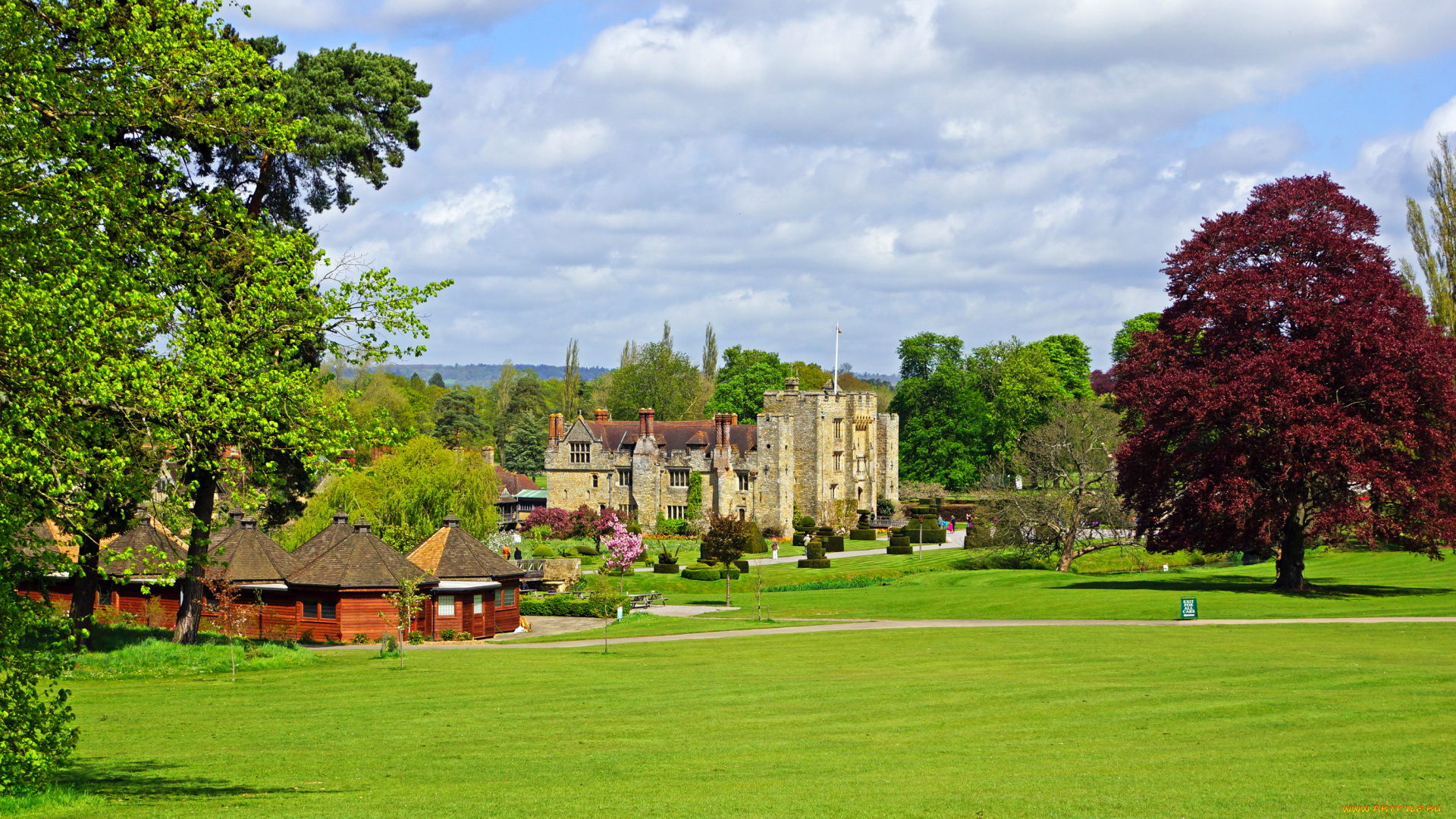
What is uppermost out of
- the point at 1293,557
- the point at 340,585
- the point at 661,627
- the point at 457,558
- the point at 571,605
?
the point at 1293,557

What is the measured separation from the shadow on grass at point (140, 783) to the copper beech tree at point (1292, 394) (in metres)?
30.5

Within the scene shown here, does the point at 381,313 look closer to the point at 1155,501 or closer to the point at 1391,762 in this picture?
the point at 1391,762

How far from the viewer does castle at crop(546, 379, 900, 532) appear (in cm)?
7969

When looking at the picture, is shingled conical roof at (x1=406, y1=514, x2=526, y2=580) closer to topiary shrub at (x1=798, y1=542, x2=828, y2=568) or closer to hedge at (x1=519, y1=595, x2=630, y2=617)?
hedge at (x1=519, y1=595, x2=630, y2=617)

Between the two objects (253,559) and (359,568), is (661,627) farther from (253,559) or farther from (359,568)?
(253,559)

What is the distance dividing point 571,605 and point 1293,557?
89.6 ft

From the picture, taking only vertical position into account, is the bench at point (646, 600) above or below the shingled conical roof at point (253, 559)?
below

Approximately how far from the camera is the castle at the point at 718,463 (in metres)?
79.7

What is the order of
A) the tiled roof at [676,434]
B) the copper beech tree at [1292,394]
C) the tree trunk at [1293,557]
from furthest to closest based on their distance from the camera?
the tiled roof at [676,434] → the tree trunk at [1293,557] → the copper beech tree at [1292,394]

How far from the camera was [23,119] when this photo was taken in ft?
35.1

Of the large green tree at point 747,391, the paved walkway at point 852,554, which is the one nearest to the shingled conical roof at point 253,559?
the paved walkway at point 852,554

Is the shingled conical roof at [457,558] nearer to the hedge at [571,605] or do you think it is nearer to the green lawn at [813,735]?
the hedge at [571,605]

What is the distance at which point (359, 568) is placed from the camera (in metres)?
38.2

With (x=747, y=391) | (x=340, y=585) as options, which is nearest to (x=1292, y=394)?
(x=340, y=585)
